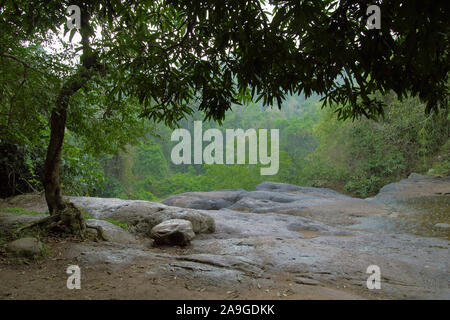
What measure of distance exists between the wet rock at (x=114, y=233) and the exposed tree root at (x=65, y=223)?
1.21 feet

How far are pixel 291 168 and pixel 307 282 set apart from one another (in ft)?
90.6

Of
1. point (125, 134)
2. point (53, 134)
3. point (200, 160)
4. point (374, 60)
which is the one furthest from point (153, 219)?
point (200, 160)

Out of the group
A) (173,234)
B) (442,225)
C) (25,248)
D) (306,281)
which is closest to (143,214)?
(173,234)

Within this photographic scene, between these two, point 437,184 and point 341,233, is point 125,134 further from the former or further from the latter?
point 437,184

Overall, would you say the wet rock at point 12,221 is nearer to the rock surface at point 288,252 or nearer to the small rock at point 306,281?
the rock surface at point 288,252

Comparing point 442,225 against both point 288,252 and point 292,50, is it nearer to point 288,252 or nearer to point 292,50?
point 288,252

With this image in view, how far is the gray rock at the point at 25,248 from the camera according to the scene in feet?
12.7

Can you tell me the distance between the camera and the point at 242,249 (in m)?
5.21

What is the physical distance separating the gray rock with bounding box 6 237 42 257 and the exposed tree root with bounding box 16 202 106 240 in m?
0.92

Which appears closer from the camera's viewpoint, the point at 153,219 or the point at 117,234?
the point at 117,234

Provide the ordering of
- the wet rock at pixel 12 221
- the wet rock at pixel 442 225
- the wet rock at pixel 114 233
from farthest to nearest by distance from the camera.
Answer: the wet rock at pixel 442 225 < the wet rock at pixel 114 233 < the wet rock at pixel 12 221

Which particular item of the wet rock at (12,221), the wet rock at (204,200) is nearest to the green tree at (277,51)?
the wet rock at (12,221)

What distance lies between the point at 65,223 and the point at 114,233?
37.2 inches

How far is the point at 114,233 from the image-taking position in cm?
570
